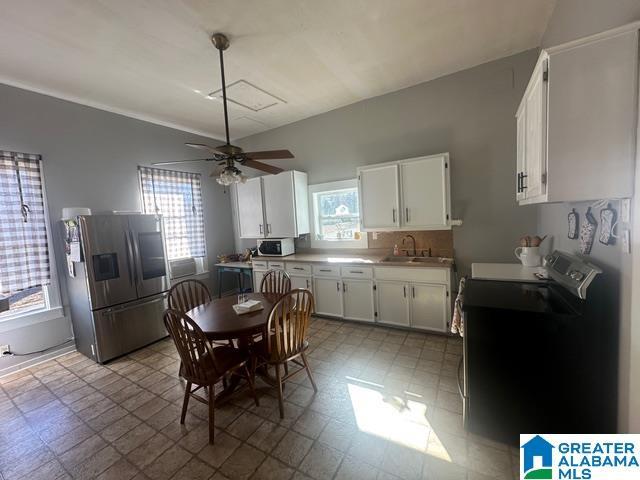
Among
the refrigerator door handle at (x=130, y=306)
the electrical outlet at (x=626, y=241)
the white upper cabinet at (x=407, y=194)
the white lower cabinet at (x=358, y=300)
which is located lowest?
the white lower cabinet at (x=358, y=300)

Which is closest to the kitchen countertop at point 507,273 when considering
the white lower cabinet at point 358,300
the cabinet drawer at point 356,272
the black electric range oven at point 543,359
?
the black electric range oven at point 543,359

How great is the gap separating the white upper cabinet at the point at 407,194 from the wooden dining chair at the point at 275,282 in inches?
50.6

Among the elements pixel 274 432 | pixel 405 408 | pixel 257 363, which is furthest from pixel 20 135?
pixel 405 408

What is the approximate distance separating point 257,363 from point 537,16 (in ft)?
12.3

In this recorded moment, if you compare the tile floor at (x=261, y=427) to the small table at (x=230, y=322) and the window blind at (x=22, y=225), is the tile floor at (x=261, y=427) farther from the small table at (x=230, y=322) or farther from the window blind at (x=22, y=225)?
the window blind at (x=22, y=225)

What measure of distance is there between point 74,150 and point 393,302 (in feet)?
14.1

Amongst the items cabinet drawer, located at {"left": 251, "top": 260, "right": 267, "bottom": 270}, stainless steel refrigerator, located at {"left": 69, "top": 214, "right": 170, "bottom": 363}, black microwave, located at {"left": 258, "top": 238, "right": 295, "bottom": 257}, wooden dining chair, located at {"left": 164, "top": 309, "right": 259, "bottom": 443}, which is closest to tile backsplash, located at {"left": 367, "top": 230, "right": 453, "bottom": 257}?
black microwave, located at {"left": 258, "top": 238, "right": 295, "bottom": 257}

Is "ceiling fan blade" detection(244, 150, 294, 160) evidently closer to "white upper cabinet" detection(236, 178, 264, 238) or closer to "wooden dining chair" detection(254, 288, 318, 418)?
"wooden dining chair" detection(254, 288, 318, 418)

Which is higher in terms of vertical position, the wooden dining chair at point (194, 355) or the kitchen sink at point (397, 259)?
the kitchen sink at point (397, 259)

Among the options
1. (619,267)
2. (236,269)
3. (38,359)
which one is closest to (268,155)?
(619,267)

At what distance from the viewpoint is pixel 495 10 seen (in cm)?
217

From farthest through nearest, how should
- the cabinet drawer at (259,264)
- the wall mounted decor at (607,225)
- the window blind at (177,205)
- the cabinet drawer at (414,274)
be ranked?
the cabinet drawer at (259,264)
the window blind at (177,205)
the cabinet drawer at (414,274)
the wall mounted decor at (607,225)

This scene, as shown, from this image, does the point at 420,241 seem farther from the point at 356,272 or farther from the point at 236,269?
the point at 236,269

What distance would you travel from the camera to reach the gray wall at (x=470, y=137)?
9.64 feet
